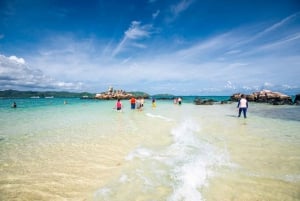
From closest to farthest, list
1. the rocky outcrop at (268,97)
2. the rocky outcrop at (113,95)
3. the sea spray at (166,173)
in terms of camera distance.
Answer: the sea spray at (166,173), the rocky outcrop at (268,97), the rocky outcrop at (113,95)

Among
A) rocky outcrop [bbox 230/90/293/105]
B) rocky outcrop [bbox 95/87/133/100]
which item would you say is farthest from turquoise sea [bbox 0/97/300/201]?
rocky outcrop [bbox 95/87/133/100]

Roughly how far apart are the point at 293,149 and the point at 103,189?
7.74 m

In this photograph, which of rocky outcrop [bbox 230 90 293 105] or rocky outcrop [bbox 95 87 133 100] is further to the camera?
rocky outcrop [bbox 95 87 133 100]

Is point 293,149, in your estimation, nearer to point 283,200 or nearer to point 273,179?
point 273,179

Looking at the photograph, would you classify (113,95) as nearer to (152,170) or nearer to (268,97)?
(268,97)

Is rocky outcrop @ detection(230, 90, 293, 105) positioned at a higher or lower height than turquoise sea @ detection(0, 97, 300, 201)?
higher

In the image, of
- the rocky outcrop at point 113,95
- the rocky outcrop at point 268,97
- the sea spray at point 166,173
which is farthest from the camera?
the rocky outcrop at point 113,95

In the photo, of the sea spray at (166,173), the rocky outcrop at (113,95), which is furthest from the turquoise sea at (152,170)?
the rocky outcrop at (113,95)

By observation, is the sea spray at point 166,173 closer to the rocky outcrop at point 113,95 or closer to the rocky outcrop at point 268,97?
the rocky outcrop at point 268,97

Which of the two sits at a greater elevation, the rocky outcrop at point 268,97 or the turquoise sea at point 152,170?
the rocky outcrop at point 268,97

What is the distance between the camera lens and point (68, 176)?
5.13 meters

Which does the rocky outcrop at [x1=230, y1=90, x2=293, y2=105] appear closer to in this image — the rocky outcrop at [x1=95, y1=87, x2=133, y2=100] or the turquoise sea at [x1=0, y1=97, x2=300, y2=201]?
the turquoise sea at [x1=0, y1=97, x2=300, y2=201]

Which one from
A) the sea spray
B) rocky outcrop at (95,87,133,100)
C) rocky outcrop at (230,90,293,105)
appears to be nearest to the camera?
the sea spray

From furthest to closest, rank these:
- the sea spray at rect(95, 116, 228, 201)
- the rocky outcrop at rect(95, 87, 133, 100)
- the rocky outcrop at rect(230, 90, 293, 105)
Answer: the rocky outcrop at rect(95, 87, 133, 100) < the rocky outcrop at rect(230, 90, 293, 105) < the sea spray at rect(95, 116, 228, 201)
